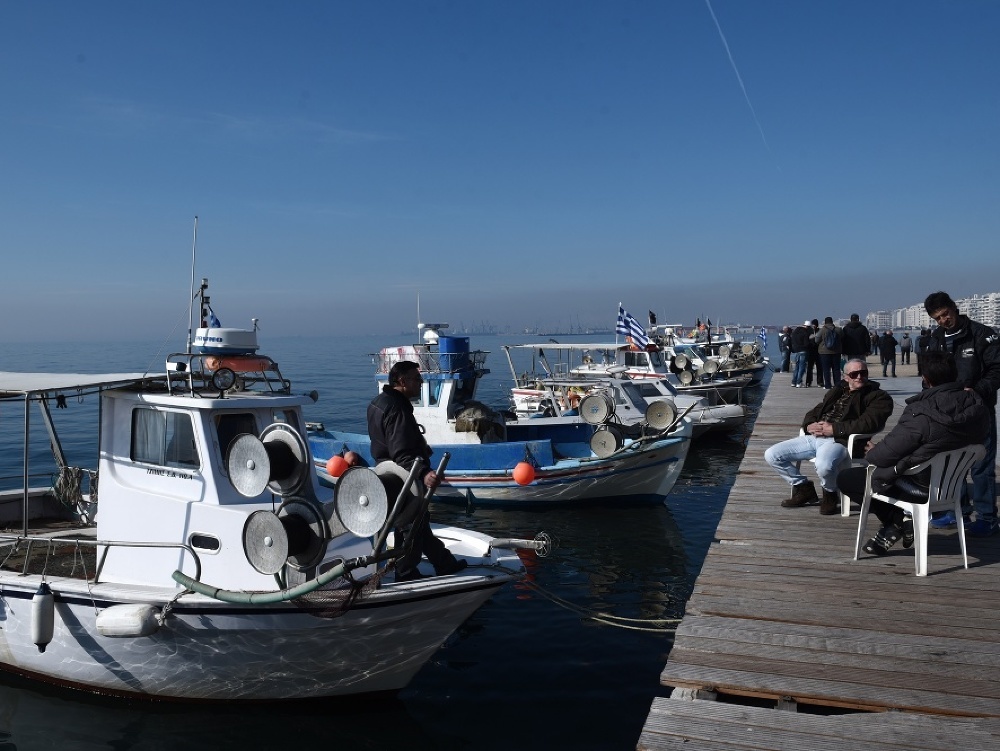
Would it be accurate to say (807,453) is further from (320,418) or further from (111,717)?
(320,418)

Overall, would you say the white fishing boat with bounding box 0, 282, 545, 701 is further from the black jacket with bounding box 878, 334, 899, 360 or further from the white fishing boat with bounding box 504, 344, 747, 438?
the black jacket with bounding box 878, 334, 899, 360

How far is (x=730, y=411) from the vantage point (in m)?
26.1

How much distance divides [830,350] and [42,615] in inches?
652

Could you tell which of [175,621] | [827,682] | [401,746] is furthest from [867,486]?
[175,621]

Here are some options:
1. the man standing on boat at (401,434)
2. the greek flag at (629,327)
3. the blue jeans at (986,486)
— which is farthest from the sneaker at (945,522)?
the greek flag at (629,327)

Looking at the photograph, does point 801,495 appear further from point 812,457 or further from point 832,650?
point 832,650

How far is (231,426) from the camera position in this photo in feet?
24.8

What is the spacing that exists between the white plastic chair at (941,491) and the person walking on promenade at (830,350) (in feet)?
40.8

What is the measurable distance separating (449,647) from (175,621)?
3498 millimetres

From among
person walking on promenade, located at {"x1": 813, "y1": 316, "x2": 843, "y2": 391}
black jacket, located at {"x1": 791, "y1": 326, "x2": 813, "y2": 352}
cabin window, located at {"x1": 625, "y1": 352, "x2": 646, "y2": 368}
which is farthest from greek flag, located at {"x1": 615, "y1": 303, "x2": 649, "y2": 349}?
person walking on promenade, located at {"x1": 813, "y1": 316, "x2": 843, "y2": 391}

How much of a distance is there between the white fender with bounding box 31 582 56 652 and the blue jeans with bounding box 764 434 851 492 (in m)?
7.15

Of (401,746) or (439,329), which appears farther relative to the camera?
(439,329)

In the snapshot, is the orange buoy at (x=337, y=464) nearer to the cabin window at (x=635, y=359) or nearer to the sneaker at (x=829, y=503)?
the sneaker at (x=829, y=503)

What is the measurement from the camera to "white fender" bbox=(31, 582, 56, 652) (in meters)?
7.00
